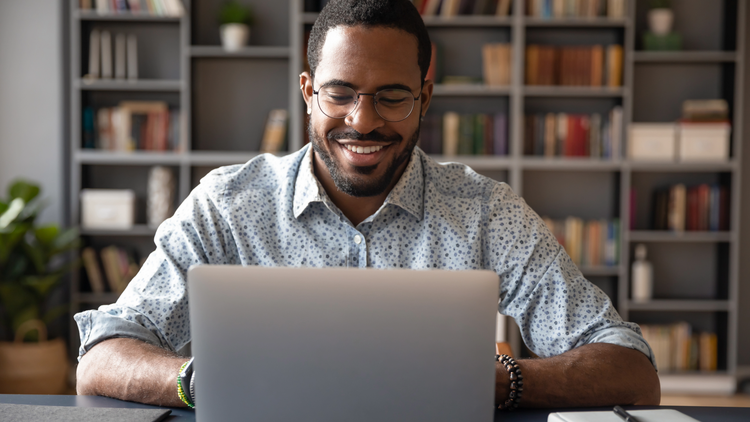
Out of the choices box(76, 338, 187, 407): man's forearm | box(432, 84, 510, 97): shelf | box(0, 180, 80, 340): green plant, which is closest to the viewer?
box(76, 338, 187, 407): man's forearm

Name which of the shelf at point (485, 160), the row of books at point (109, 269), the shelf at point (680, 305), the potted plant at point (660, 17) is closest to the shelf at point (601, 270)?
the shelf at point (680, 305)

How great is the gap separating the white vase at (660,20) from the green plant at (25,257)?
3.27 m

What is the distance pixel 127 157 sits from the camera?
3.42 metres

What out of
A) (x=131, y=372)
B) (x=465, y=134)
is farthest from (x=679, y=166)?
(x=131, y=372)

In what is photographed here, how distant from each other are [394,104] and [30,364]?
2.66 metres

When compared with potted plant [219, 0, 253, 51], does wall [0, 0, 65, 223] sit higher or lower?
lower

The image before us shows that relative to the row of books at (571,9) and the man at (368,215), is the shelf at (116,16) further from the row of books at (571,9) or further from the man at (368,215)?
the man at (368,215)

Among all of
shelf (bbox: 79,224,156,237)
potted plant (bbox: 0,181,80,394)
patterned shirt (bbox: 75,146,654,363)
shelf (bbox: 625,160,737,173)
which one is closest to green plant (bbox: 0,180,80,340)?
potted plant (bbox: 0,181,80,394)

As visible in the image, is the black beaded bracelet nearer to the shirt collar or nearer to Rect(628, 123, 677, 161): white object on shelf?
the shirt collar

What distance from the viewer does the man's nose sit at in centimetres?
126

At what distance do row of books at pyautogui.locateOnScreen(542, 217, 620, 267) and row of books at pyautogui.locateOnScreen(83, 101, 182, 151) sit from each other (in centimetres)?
218

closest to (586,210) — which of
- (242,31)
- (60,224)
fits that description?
(242,31)

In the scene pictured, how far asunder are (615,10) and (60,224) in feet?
10.6

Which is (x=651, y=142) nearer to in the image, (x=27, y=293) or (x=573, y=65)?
(x=573, y=65)
